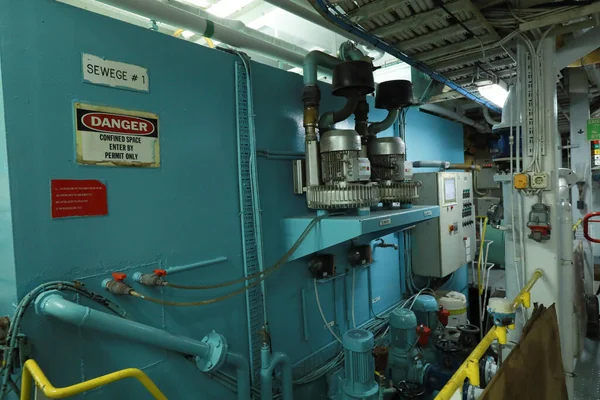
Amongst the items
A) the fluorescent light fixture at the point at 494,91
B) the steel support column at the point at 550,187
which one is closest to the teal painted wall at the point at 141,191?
the steel support column at the point at 550,187

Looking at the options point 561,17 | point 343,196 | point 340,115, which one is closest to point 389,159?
point 340,115

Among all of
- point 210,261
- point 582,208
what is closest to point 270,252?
point 210,261

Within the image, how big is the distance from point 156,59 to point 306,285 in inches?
69.5

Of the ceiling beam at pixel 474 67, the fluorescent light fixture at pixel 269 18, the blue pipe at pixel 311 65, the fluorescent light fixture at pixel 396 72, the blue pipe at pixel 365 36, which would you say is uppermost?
the fluorescent light fixture at pixel 269 18

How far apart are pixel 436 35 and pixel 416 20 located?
0.34 meters

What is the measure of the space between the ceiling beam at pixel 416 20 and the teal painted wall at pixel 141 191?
2.16 feet

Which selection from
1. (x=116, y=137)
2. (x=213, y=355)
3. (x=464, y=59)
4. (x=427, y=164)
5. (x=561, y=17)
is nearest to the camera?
(x=116, y=137)

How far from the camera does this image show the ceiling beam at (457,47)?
2447 millimetres

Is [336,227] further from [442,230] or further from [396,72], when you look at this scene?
[396,72]

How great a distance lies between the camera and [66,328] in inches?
55.5

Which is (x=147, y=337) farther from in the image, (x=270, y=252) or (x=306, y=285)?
(x=306, y=285)

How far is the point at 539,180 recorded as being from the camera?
2357mm

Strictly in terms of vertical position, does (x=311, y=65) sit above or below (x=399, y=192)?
above

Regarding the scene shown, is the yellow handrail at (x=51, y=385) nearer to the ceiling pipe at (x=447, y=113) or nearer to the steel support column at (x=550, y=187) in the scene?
the steel support column at (x=550, y=187)
